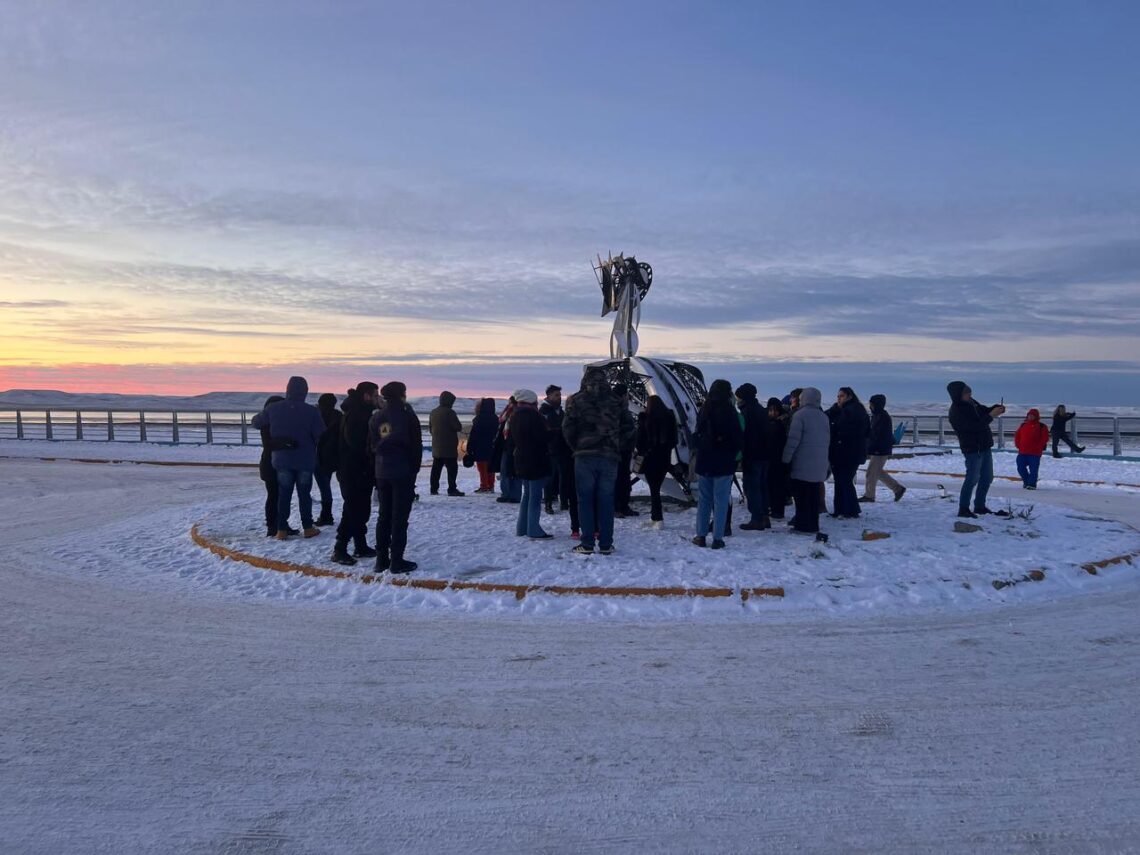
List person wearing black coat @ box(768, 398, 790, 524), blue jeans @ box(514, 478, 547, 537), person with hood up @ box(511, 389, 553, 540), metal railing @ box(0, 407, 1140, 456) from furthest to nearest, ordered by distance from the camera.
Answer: metal railing @ box(0, 407, 1140, 456), person wearing black coat @ box(768, 398, 790, 524), blue jeans @ box(514, 478, 547, 537), person with hood up @ box(511, 389, 553, 540)

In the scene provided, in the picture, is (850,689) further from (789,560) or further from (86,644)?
(86,644)

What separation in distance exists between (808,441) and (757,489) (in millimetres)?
944

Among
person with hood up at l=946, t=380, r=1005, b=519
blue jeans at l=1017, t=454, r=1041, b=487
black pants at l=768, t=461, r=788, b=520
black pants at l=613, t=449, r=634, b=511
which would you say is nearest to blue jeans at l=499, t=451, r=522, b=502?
black pants at l=613, t=449, r=634, b=511

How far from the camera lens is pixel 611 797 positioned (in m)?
4.07

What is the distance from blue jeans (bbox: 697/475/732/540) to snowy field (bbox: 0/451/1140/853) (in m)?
0.52

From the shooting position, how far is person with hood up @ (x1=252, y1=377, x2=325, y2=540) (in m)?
10.1

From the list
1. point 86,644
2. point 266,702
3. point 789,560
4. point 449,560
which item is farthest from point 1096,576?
point 86,644

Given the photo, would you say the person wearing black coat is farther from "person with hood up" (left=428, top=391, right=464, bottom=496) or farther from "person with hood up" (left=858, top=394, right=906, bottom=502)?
"person with hood up" (left=428, top=391, right=464, bottom=496)

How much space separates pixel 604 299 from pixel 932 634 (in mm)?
8734

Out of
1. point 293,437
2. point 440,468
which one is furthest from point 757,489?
point 440,468

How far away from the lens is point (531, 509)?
10.2 metres

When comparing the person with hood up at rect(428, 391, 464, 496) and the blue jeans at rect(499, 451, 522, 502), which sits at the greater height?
the person with hood up at rect(428, 391, 464, 496)

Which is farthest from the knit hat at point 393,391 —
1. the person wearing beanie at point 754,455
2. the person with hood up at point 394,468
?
the person wearing beanie at point 754,455

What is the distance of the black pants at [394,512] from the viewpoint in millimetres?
8445
